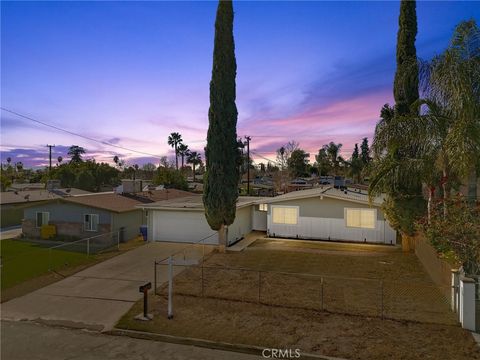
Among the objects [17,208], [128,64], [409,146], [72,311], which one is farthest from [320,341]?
[17,208]

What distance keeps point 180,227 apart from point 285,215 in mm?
7266

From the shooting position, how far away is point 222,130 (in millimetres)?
19031

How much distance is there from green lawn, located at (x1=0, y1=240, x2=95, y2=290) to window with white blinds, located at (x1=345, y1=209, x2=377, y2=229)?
15.6 m

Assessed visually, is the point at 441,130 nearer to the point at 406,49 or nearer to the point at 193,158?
the point at 406,49

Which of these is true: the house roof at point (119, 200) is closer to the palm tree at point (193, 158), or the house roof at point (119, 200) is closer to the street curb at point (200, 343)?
the street curb at point (200, 343)

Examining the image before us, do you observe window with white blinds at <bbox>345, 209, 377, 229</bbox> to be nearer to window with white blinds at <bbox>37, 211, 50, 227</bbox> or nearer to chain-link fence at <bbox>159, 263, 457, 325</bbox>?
chain-link fence at <bbox>159, 263, 457, 325</bbox>

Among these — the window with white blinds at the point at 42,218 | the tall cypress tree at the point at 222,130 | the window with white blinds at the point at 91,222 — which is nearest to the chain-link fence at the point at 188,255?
the tall cypress tree at the point at 222,130

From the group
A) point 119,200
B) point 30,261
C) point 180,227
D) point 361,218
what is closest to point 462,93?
point 361,218

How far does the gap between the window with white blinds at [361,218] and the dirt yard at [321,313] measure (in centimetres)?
562

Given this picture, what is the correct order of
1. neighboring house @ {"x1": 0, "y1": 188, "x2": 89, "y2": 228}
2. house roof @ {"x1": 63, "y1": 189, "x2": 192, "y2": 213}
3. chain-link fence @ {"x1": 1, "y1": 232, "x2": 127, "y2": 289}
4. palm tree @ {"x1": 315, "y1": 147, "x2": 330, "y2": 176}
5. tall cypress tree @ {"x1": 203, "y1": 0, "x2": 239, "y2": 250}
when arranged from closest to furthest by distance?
chain-link fence @ {"x1": 1, "y1": 232, "x2": 127, "y2": 289}
tall cypress tree @ {"x1": 203, "y1": 0, "x2": 239, "y2": 250}
house roof @ {"x1": 63, "y1": 189, "x2": 192, "y2": 213}
neighboring house @ {"x1": 0, "y1": 188, "x2": 89, "y2": 228}
palm tree @ {"x1": 315, "y1": 147, "x2": 330, "y2": 176}

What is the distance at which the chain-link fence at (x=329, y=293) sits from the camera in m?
10.8

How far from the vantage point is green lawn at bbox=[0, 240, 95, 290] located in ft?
51.1

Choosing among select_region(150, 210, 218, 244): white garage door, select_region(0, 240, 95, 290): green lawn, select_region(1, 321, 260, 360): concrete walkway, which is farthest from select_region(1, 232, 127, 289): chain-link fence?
select_region(1, 321, 260, 360): concrete walkway

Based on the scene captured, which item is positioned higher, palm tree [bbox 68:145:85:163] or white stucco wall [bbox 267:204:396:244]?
palm tree [bbox 68:145:85:163]
